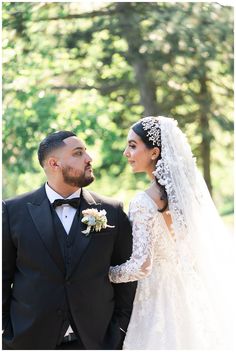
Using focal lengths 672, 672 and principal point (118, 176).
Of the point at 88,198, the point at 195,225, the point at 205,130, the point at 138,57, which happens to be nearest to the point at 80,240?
the point at 88,198

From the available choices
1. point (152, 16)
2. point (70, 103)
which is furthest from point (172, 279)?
point (152, 16)

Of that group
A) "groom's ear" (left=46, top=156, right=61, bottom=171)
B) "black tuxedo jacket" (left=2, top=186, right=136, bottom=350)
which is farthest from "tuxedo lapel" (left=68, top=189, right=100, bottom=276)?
"groom's ear" (left=46, top=156, right=61, bottom=171)

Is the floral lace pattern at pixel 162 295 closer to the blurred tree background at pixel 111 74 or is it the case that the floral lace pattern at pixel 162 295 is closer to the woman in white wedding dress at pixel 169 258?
the woman in white wedding dress at pixel 169 258

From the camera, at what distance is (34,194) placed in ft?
14.2

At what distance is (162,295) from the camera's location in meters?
4.52

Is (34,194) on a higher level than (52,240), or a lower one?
higher

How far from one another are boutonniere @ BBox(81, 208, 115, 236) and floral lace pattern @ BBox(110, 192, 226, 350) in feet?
0.95

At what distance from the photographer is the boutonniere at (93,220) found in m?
4.17

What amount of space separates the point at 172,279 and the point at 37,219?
1.03m

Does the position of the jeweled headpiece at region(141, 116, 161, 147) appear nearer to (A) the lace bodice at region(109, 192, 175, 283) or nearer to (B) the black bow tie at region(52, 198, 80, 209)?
(A) the lace bodice at region(109, 192, 175, 283)

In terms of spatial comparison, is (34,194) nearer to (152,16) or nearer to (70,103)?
(70,103)

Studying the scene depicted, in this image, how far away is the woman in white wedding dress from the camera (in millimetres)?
4445

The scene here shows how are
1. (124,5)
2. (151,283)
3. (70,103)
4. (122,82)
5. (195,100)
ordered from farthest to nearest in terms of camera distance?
(122,82) → (195,100) → (124,5) → (70,103) → (151,283)

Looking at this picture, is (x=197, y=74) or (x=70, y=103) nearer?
(x=70, y=103)
